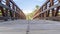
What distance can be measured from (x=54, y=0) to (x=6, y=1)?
1.47 metres

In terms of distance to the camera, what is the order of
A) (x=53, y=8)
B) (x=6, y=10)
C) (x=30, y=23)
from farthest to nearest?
(x=6, y=10), (x=53, y=8), (x=30, y=23)

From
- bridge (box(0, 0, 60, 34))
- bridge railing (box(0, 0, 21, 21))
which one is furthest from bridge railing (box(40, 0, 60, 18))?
bridge railing (box(0, 0, 21, 21))

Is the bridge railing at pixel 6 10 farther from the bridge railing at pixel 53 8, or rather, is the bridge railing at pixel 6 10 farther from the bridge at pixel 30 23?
the bridge railing at pixel 53 8

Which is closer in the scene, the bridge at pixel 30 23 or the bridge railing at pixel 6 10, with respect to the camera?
the bridge at pixel 30 23

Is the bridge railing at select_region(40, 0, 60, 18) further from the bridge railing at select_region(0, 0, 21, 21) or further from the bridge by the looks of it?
the bridge railing at select_region(0, 0, 21, 21)

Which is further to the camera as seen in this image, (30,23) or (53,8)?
(53,8)

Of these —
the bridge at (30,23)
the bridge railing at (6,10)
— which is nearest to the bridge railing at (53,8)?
the bridge at (30,23)

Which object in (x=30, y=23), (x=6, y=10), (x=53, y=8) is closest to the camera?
(x=30, y=23)

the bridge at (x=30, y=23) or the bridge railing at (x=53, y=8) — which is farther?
the bridge railing at (x=53, y=8)

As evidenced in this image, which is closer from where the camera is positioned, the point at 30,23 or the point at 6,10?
the point at 30,23

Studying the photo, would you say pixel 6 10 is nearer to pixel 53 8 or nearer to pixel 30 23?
pixel 53 8

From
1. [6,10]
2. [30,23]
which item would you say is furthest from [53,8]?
[30,23]

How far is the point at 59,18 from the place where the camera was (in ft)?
13.6

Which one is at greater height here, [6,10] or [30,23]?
[6,10]
